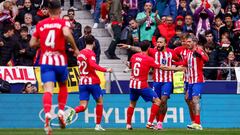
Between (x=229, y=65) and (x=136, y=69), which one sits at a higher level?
(x=136, y=69)

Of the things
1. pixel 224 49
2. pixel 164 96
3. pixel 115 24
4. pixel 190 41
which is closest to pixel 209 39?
pixel 224 49

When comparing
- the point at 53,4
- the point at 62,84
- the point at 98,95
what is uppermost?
the point at 53,4

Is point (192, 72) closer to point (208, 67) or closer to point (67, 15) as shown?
point (208, 67)

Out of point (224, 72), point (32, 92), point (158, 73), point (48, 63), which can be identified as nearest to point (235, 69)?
point (224, 72)

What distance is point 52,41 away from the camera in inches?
758

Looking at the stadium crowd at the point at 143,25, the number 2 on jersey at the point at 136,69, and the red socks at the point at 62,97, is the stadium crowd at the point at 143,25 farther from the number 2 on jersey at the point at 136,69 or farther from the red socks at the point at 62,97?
the red socks at the point at 62,97

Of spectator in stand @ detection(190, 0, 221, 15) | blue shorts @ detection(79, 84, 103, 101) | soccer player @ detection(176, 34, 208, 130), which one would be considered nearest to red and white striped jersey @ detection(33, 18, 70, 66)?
blue shorts @ detection(79, 84, 103, 101)

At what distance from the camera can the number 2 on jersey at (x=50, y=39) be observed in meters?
19.2

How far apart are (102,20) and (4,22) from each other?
362 centimetres

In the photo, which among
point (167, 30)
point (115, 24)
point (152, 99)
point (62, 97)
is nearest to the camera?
point (62, 97)

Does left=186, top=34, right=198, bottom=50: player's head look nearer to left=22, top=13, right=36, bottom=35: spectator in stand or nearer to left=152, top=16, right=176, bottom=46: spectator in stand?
left=152, top=16, right=176, bottom=46: spectator in stand

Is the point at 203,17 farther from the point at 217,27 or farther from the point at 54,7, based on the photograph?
the point at 54,7

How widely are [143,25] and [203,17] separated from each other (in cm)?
223

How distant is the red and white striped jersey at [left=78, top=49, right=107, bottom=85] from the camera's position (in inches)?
941
